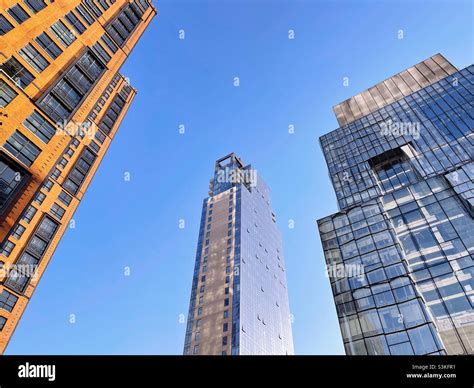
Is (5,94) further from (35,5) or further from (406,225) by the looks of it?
(406,225)

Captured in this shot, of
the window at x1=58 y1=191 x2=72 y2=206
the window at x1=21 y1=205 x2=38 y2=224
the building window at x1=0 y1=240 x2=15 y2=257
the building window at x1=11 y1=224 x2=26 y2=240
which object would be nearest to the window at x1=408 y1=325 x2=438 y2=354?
the building window at x1=0 y1=240 x2=15 y2=257

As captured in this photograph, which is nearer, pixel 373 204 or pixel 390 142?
pixel 373 204

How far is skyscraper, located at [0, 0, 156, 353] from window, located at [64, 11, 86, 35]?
5.6 inches

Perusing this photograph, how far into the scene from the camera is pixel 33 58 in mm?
32125

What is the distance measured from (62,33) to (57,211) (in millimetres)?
29831

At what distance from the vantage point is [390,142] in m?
47.1

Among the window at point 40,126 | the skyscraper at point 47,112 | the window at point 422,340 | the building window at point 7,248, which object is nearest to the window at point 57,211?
the skyscraper at point 47,112

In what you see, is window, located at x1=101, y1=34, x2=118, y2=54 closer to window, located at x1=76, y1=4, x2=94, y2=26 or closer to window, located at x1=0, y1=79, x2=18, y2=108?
window, located at x1=76, y1=4, x2=94, y2=26

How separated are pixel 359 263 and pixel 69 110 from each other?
37.4 m

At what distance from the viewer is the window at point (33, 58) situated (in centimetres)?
3132

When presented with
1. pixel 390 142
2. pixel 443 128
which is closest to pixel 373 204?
pixel 390 142

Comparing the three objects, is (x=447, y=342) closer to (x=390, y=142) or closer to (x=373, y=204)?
(x=373, y=204)

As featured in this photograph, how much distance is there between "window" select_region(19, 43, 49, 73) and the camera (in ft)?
103
